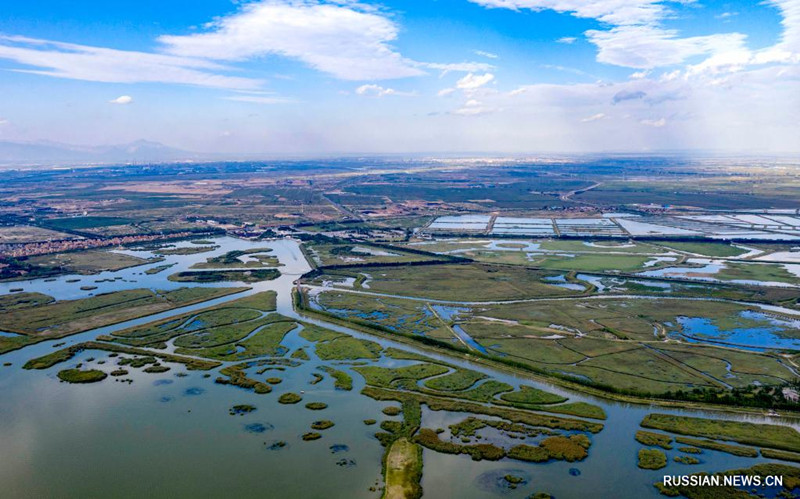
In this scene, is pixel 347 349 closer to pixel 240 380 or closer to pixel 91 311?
pixel 240 380

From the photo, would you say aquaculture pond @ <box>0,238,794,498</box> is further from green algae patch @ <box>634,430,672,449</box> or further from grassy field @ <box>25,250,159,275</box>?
grassy field @ <box>25,250,159,275</box>

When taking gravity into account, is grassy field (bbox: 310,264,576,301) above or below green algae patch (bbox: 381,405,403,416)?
above

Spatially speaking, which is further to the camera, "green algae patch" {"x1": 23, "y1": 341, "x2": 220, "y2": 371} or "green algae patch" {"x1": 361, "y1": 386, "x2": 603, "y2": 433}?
"green algae patch" {"x1": 23, "y1": 341, "x2": 220, "y2": 371}

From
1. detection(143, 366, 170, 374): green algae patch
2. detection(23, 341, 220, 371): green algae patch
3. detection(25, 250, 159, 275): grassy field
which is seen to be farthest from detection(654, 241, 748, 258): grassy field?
detection(25, 250, 159, 275): grassy field

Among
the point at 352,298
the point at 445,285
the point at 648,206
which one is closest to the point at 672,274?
the point at 445,285

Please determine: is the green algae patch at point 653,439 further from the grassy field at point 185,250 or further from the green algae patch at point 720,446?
the grassy field at point 185,250

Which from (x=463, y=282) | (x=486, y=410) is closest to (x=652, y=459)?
(x=486, y=410)
